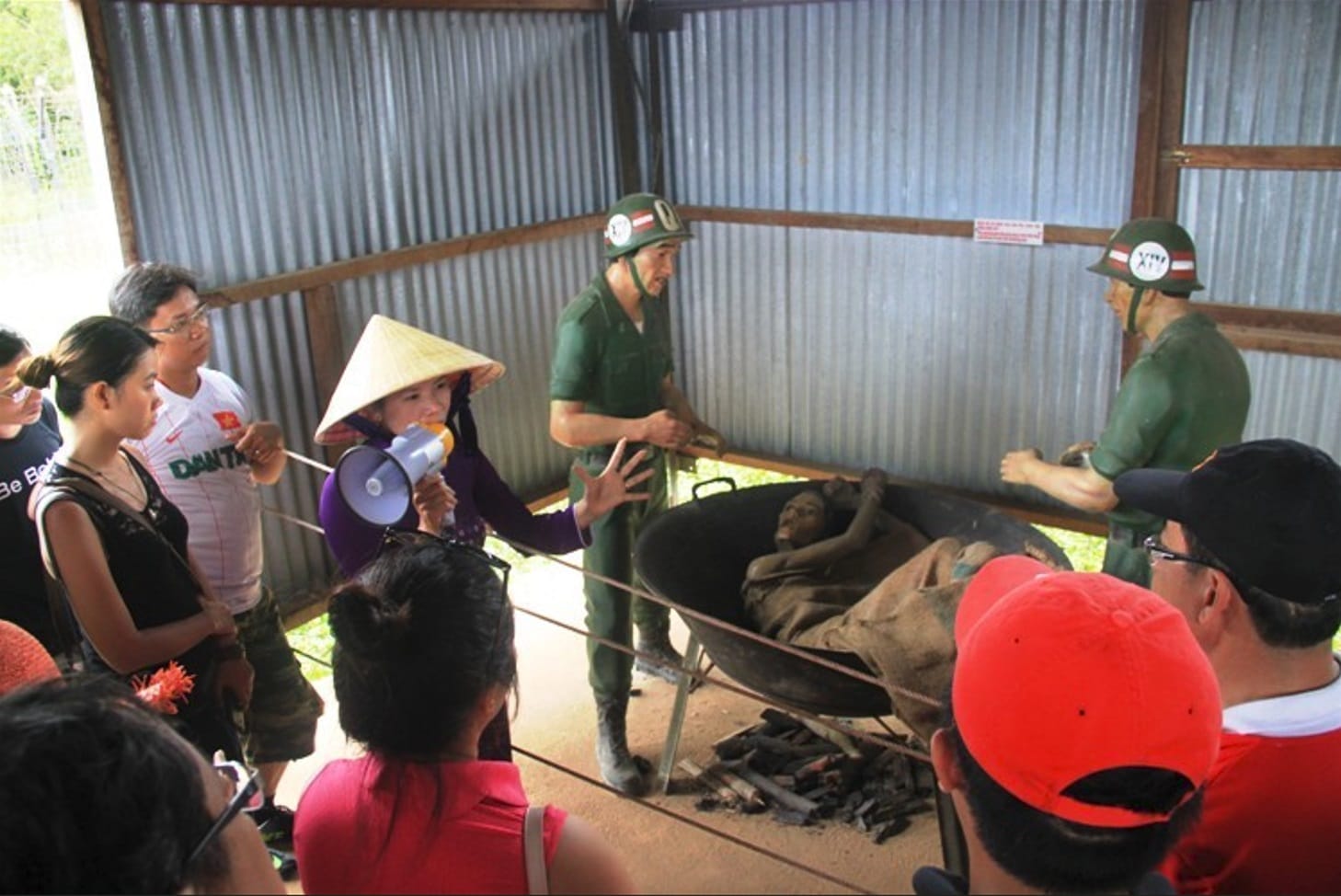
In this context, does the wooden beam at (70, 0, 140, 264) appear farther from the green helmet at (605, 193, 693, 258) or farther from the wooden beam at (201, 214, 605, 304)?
the green helmet at (605, 193, 693, 258)

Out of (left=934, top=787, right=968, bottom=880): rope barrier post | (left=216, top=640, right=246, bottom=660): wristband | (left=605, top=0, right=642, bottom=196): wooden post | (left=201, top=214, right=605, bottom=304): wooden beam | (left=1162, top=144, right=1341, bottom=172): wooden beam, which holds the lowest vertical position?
(left=934, top=787, right=968, bottom=880): rope barrier post

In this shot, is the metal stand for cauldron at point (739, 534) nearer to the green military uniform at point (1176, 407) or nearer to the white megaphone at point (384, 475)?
the green military uniform at point (1176, 407)

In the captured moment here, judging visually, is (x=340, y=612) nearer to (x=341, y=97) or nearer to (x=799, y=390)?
(x=341, y=97)

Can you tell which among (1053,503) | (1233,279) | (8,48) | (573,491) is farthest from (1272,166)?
(8,48)

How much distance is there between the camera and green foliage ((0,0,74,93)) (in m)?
6.95

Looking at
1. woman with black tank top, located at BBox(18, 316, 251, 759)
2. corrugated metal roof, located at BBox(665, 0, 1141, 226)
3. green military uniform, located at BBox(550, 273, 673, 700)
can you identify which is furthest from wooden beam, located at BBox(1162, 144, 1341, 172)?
woman with black tank top, located at BBox(18, 316, 251, 759)

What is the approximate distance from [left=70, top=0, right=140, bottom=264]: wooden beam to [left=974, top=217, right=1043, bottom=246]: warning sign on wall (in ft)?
13.7

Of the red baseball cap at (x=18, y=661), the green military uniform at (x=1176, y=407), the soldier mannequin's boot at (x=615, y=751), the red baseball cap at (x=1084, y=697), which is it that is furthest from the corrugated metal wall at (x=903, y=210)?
the red baseball cap at (x=18, y=661)

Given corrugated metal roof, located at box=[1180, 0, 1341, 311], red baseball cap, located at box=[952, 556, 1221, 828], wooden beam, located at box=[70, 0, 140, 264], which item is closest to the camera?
red baseball cap, located at box=[952, 556, 1221, 828]

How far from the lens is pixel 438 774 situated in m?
1.82

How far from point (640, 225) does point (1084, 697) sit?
3.70m

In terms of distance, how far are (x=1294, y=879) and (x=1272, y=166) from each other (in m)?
4.20

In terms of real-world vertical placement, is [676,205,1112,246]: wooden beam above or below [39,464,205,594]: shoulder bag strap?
above

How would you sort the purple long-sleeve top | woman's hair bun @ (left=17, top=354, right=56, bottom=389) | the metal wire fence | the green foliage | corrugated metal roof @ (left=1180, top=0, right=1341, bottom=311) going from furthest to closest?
1. the green foliage
2. the metal wire fence
3. corrugated metal roof @ (left=1180, top=0, right=1341, bottom=311)
4. the purple long-sleeve top
5. woman's hair bun @ (left=17, top=354, right=56, bottom=389)
